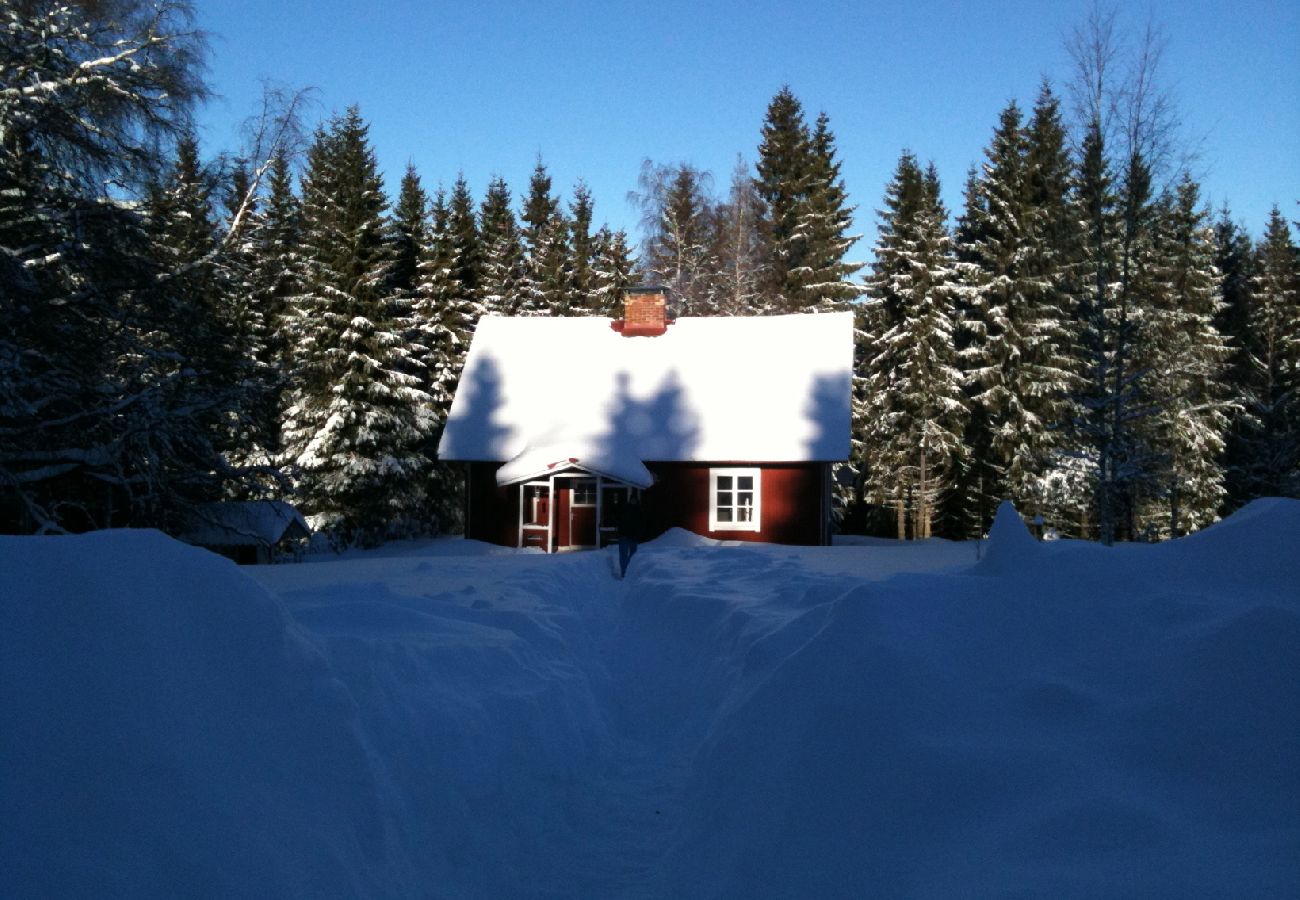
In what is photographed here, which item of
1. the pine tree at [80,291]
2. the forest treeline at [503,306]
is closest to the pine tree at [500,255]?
the forest treeline at [503,306]

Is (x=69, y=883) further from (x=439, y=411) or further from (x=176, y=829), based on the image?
(x=439, y=411)

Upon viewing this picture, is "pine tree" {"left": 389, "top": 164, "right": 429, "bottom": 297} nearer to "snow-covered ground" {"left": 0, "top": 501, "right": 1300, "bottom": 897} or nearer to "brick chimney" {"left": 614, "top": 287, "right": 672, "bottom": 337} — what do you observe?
"brick chimney" {"left": 614, "top": 287, "right": 672, "bottom": 337}

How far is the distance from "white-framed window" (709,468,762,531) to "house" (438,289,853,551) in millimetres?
31

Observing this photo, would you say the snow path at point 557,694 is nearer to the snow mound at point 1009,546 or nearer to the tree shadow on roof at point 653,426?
the snow mound at point 1009,546

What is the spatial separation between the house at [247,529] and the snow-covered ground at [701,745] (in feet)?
34.3

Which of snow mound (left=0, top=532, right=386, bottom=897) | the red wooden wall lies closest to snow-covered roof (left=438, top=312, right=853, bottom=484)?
the red wooden wall

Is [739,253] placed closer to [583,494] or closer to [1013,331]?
[1013,331]

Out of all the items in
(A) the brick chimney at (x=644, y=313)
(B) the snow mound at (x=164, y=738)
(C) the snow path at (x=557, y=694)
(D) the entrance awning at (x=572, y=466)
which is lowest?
(C) the snow path at (x=557, y=694)

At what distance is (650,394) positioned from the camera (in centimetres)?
2678

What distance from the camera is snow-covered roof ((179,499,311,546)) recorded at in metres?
16.1

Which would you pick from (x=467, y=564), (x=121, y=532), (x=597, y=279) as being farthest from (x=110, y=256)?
(x=597, y=279)

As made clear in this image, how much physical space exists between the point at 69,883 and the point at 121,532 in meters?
1.85

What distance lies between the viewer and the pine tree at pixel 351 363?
1180 inches

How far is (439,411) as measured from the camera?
112 feet
